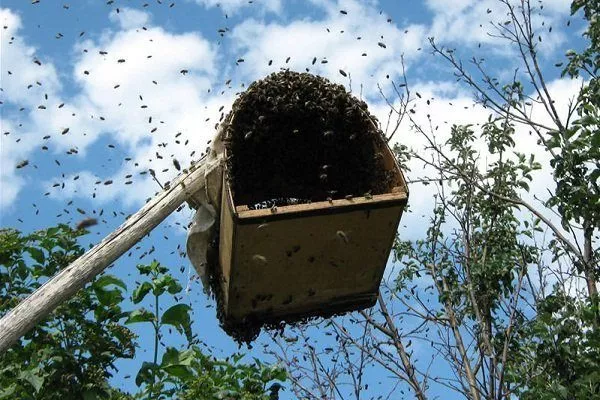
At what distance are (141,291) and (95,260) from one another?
0.74 metres

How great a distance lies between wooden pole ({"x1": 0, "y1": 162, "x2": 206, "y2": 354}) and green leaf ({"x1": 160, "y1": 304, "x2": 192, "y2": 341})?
0.60 m

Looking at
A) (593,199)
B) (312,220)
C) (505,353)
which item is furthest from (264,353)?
(312,220)

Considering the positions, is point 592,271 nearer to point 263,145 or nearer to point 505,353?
point 505,353

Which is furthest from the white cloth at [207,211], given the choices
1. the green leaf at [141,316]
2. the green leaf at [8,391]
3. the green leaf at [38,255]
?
the green leaf at [8,391]

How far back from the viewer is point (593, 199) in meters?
7.31

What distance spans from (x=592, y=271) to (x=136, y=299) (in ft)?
19.7

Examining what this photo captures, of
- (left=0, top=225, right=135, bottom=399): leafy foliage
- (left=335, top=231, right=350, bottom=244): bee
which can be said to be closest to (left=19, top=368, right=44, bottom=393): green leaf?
(left=0, top=225, right=135, bottom=399): leafy foliage

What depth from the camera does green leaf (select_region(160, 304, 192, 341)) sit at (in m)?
4.91

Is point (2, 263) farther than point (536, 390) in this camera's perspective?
No

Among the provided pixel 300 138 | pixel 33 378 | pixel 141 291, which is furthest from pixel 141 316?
pixel 300 138

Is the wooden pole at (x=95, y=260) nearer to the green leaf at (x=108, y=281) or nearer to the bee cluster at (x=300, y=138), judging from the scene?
the bee cluster at (x=300, y=138)

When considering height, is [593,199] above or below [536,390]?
above

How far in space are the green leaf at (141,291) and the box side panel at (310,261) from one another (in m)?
0.52

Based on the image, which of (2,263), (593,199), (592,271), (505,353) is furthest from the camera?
(592,271)
